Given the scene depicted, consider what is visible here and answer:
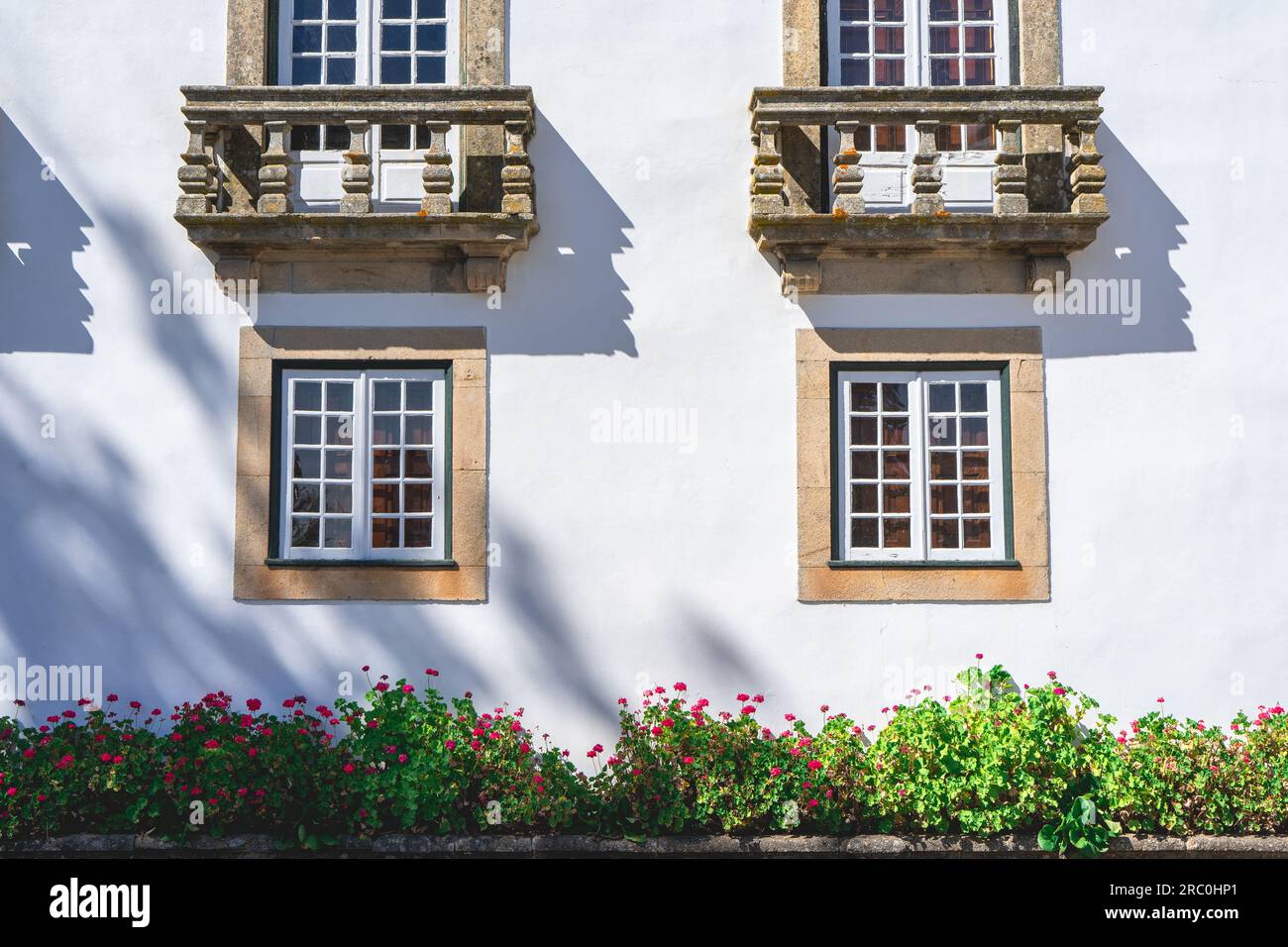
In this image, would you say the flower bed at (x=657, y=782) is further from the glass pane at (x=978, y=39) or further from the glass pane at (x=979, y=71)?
the glass pane at (x=978, y=39)

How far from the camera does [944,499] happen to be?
1005 cm

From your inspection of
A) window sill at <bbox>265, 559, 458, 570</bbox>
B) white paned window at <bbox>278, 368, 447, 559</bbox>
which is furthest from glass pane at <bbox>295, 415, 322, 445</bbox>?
window sill at <bbox>265, 559, 458, 570</bbox>

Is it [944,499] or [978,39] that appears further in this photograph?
[978,39]

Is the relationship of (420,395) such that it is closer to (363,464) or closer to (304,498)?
(363,464)

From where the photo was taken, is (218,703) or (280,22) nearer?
(218,703)

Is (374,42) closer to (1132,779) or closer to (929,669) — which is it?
(929,669)

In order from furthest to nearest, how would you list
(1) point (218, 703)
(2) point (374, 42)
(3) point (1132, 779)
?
(2) point (374, 42) → (1) point (218, 703) → (3) point (1132, 779)

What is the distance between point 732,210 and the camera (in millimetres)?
10188

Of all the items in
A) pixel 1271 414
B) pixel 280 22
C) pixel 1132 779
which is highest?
pixel 280 22

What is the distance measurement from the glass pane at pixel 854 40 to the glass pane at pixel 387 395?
4.49m

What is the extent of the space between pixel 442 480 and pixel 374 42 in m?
3.58

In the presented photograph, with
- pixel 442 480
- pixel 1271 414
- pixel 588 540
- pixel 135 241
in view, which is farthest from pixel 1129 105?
pixel 135 241

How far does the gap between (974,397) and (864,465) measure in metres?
1.01

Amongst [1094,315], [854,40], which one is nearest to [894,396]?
[1094,315]
